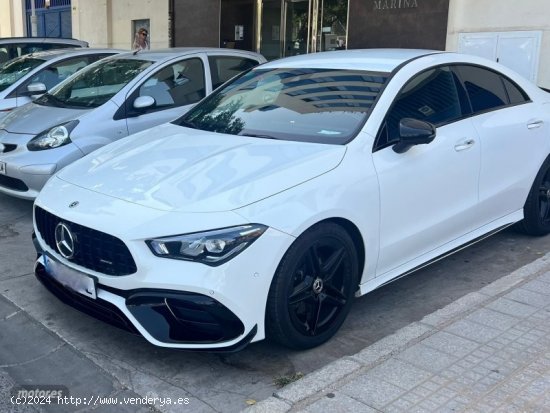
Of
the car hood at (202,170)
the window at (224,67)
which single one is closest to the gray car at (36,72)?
the window at (224,67)

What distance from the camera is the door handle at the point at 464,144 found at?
429 centimetres

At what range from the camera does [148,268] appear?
10.2 ft

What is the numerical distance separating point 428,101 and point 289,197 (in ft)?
5.04

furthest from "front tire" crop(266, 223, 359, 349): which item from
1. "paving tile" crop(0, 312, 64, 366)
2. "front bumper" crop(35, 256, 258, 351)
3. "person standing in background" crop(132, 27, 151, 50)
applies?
"person standing in background" crop(132, 27, 151, 50)

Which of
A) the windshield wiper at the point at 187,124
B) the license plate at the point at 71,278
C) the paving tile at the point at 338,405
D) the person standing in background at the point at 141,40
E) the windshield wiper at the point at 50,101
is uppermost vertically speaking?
the person standing in background at the point at 141,40

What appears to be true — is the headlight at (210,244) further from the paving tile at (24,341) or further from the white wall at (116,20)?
the white wall at (116,20)

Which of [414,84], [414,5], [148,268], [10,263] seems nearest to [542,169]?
[414,84]

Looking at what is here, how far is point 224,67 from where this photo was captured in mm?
7293

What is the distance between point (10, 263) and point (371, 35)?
8.04 m

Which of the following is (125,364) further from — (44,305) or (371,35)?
(371,35)

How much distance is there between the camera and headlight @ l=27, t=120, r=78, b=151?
5910 mm

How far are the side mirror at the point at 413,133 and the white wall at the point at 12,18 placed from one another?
2203 cm

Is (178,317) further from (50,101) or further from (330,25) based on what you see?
(330,25)

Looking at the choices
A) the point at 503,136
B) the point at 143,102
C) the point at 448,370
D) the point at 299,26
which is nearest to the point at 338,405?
the point at 448,370
